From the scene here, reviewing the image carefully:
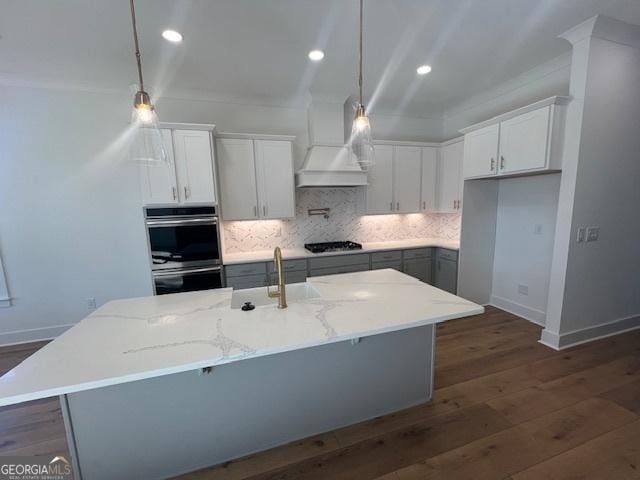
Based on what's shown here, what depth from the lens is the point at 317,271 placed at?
11.7ft

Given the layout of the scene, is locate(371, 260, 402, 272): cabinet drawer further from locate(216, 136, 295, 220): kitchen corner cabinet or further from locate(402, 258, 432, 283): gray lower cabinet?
locate(216, 136, 295, 220): kitchen corner cabinet

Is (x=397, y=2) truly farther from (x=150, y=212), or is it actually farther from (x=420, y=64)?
(x=150, y=212)

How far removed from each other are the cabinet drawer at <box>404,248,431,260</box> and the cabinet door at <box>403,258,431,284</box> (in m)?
0.05

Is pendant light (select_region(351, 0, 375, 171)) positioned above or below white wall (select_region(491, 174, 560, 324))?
above

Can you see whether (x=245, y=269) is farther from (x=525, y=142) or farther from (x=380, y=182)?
(x=525, y=142)

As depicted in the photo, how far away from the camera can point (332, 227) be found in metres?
4.15

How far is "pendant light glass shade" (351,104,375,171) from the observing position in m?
1.82

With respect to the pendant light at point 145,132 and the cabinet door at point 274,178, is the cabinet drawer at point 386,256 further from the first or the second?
the pendant light at point 145,132

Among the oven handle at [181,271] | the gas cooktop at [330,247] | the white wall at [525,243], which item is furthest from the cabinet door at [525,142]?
the oven handle at [181,271]

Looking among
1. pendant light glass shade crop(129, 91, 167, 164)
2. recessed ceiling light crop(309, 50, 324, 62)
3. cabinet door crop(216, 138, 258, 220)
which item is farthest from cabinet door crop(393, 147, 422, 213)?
pendant light glass shade crop(129, 91, 167, 164)

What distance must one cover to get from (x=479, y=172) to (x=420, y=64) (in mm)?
1412

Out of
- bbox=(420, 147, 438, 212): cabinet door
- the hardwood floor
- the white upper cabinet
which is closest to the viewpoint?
the hardwood floor

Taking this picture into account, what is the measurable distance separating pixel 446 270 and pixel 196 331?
347 cm

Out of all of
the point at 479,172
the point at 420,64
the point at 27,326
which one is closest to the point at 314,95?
the point at 420,64
